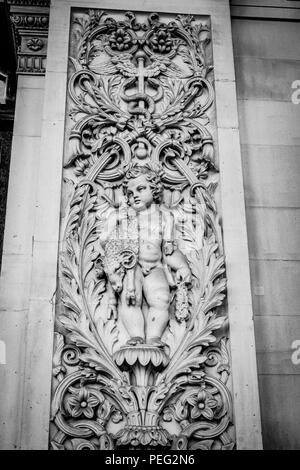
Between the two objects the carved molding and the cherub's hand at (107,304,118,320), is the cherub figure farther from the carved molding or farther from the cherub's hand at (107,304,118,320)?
the carved molding

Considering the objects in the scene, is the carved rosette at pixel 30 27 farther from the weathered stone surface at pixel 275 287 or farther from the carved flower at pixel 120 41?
the weathered stone surface at pixel 275 287

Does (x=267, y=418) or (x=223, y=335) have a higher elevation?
(x=223, y=335)

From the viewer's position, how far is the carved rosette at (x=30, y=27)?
867 centimetres

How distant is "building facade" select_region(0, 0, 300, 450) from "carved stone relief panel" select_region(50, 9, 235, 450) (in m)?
0.02

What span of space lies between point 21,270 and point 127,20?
13.3 feet

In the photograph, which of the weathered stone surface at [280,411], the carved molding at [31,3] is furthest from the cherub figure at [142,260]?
the carved molding at [31,3]

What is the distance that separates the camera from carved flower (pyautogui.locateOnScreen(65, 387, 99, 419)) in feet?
21.6

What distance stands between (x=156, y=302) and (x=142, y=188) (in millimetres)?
1501

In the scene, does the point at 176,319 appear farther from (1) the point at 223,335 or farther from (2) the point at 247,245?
(2) the point at 247,245

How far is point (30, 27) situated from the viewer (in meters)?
8.78

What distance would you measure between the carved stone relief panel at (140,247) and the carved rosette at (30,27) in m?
0.46

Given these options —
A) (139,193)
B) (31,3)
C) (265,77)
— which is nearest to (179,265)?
(139,193)

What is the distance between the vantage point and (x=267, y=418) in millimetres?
6961
